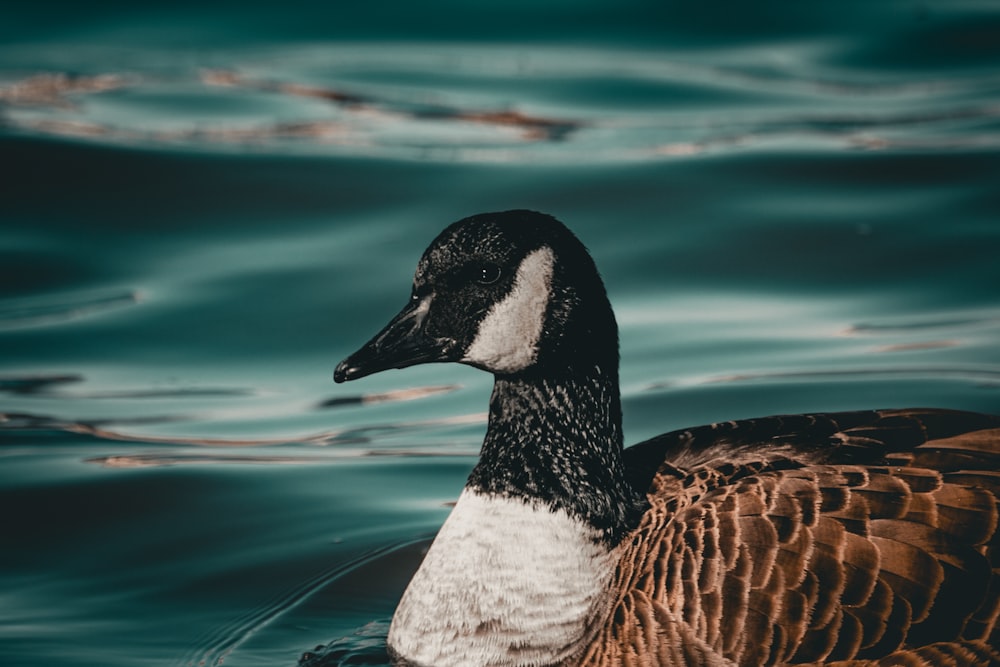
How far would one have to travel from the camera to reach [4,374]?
30.8 feet

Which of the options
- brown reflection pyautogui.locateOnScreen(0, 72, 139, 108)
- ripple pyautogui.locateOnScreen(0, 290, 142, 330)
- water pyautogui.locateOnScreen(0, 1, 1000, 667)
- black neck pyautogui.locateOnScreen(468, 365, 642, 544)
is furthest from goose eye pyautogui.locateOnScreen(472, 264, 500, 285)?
brown reflection pyautogui.locateOnScreen(0, 72, 139, 108)

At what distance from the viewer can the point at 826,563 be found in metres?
4.85

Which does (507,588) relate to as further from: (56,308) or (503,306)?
(56,308)

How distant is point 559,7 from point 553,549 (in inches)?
473

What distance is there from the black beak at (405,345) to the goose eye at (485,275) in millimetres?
203

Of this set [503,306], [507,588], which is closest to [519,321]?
[503,306]

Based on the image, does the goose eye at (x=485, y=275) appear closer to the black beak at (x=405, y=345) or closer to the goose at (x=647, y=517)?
the goose at (x=647, y=517)

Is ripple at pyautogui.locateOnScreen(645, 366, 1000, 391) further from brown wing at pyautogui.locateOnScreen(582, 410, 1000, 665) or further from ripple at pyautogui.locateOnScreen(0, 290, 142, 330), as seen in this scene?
ripple at pyautogui.locateOnScreen(0, 290, 142, 330)

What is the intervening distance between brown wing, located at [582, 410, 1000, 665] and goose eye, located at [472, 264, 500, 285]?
1.01m

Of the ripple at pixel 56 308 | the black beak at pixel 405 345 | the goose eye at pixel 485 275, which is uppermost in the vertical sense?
Result: the ripple at pixel 56 308

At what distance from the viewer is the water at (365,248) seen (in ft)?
23.7

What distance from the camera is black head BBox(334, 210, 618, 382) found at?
5316mm

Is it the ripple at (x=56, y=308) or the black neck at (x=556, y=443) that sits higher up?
the ripple at (x=56, y=308)

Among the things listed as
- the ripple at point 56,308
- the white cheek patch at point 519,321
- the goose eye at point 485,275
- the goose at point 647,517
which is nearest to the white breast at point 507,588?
the goose at point 647,517
